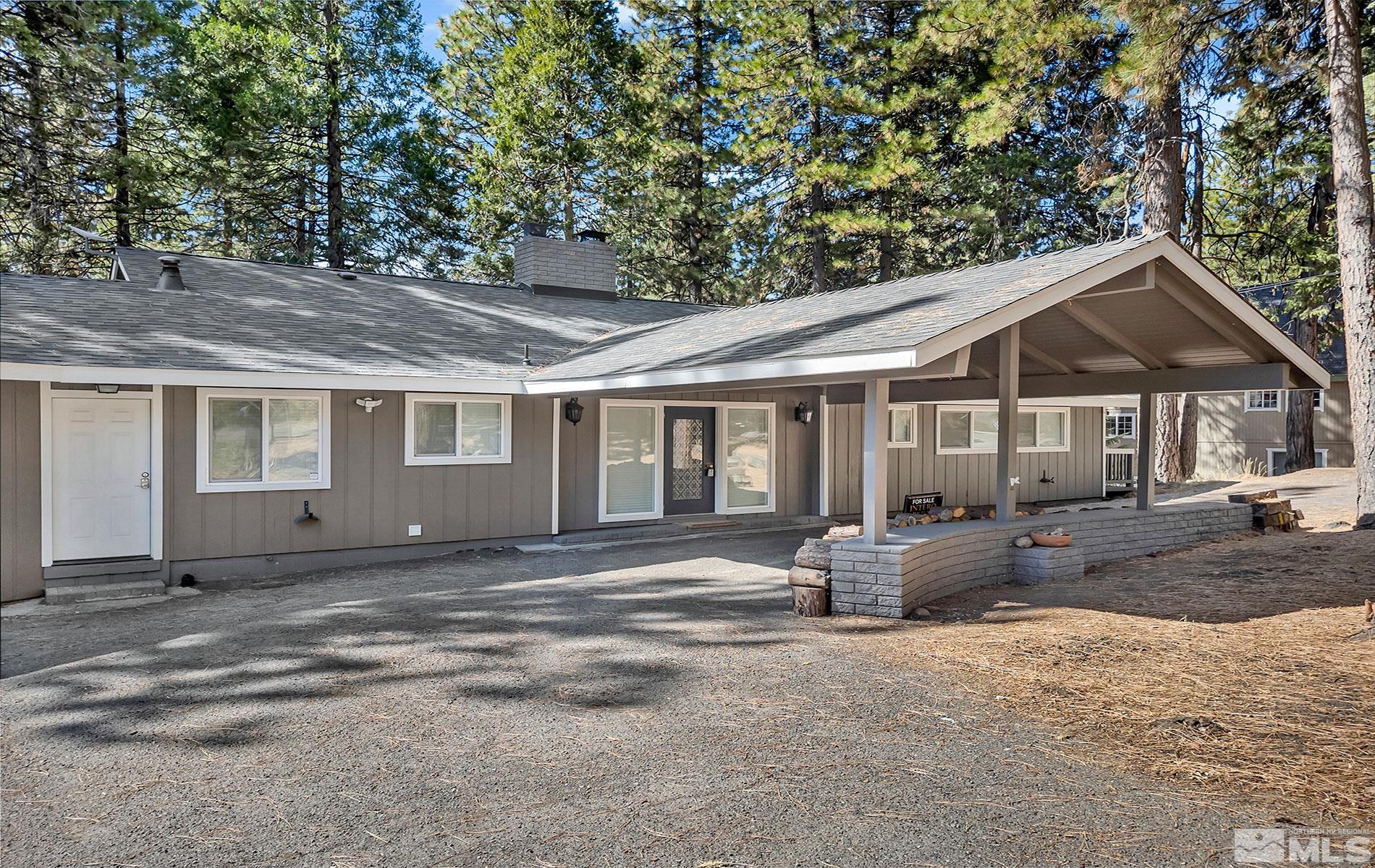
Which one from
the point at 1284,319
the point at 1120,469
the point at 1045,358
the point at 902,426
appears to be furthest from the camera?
the point at 1284,319

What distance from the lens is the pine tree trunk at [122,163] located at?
50.0ft

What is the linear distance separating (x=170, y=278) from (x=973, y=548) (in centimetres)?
987

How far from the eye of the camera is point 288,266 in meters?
12.7

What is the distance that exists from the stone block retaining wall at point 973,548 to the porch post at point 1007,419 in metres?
0.24

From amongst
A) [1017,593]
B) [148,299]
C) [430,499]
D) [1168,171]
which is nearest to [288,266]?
[148,299]

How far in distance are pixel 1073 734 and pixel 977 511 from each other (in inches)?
385

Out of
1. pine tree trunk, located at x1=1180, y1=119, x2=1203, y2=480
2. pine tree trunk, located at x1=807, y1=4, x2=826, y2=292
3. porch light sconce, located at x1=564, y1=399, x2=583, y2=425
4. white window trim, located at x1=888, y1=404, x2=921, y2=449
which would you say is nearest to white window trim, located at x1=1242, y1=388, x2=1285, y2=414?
pine tree trunk, located at x1=1180, y1=119, x2=1203, y2=480

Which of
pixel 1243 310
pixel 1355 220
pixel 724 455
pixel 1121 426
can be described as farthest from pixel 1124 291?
pixel 1121 426

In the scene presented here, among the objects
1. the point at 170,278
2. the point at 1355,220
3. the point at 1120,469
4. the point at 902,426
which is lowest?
the point at 1120,469

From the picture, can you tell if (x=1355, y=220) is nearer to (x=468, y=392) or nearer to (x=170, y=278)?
(x=468, y=392)

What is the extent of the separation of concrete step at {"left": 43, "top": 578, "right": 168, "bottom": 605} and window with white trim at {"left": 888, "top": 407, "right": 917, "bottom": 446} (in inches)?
399

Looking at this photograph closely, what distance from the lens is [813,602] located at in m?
6.40

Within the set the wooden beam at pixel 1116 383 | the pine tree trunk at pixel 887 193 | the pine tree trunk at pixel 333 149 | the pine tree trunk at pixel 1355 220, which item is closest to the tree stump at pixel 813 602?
the wooden beam at pixel 1116 383

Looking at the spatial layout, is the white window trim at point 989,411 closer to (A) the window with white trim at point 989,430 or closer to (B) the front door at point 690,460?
(A) the window with white trim at point 989,430
